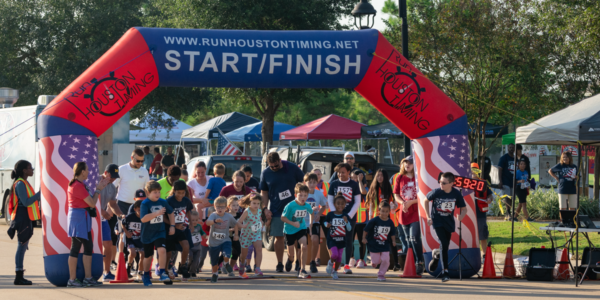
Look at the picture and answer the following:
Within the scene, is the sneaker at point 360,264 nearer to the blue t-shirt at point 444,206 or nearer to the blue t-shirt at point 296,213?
the blue t-shirt at point 296,213

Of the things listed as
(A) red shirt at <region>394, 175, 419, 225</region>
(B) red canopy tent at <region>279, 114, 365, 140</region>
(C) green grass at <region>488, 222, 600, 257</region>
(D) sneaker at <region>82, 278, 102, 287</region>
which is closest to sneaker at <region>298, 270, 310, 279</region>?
(A) red shirt at <region>394, 175, 419, 225</region>

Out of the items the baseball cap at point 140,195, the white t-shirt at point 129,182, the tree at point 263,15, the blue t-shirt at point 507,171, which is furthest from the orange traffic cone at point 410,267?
the tree at point 263,15

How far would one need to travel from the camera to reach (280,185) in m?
11.0

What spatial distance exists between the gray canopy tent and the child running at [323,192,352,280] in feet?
9.53

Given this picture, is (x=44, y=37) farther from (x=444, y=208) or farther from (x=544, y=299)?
(x=544, y=299)

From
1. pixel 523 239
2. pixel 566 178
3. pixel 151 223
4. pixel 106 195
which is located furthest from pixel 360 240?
pixel 566 178

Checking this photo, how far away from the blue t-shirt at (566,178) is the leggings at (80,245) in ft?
34.9

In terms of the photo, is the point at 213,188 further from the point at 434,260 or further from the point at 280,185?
the point at 434,260

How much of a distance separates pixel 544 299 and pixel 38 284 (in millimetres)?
6585

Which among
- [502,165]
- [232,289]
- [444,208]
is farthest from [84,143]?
[502,165]

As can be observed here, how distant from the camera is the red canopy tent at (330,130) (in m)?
22.3

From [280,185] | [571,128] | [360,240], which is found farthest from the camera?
[360,240]

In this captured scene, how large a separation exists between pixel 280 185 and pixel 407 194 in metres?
2.03

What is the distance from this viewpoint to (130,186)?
1054cm
